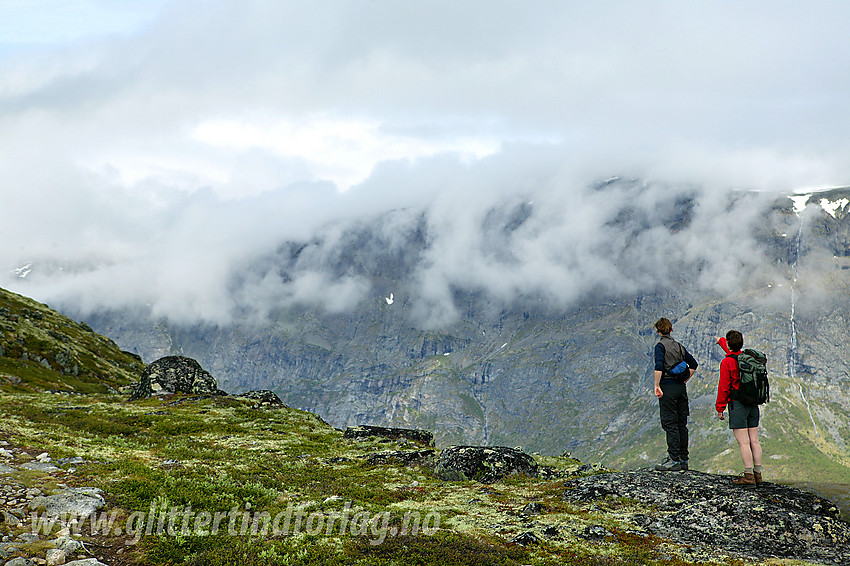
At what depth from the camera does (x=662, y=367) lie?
882 inches

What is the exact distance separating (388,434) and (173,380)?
2933 centimetres

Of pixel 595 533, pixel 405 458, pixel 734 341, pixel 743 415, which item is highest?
pixel 734 341

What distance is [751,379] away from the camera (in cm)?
1967

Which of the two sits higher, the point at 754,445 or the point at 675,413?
the point at 675,413

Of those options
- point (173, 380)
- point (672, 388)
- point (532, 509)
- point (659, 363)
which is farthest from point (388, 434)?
point (173, 380)

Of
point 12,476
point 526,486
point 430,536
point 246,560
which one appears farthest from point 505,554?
point 12,476

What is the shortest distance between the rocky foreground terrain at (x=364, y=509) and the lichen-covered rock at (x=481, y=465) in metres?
0.08

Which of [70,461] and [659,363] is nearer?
[70,461]

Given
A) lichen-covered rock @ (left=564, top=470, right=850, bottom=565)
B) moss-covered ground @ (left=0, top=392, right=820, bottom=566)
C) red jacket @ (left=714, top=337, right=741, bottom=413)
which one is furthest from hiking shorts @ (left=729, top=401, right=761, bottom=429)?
moss-covered ground @ (left=0, top=392, right=820, bottom=566)

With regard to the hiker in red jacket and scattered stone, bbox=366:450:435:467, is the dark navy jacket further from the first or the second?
scattered stone, bbox=366:450:435:467

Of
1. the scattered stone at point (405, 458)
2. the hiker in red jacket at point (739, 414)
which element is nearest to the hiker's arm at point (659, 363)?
the hiker in red jacket at point (739, 414)

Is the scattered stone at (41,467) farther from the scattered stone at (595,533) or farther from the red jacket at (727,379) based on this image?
the red jacket at (727,379)

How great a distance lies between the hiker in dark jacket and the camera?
2248 centimetres

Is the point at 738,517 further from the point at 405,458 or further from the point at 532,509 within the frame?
the point at 405,458
